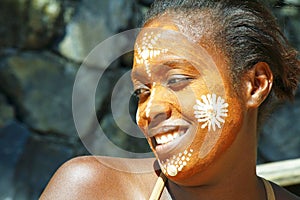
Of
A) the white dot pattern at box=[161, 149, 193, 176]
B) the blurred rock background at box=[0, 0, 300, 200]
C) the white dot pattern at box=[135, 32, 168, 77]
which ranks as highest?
the white dot pattern at box=[135, 32, 168, 77]

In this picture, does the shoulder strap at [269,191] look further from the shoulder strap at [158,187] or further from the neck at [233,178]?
the shoulder strap at [158,187]

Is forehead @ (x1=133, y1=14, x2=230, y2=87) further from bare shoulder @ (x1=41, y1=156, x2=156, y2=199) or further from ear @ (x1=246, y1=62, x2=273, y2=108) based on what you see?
bare shoulder @ (x1=41, y1=156, x2=156, y2=199)

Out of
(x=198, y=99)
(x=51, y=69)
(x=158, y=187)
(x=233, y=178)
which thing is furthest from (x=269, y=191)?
(x=51, y=69)

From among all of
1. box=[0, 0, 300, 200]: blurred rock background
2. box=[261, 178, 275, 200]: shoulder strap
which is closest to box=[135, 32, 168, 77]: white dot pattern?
box=[261, 178, 275, 200]: shoulder strap

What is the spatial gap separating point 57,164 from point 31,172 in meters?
0.15

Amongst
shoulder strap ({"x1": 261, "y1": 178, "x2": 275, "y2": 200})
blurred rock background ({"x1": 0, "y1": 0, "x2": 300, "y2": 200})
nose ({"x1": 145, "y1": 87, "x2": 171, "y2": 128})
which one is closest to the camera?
nose ({"x1": 145, "y1": 87, "x2": 171, "y2": 128})

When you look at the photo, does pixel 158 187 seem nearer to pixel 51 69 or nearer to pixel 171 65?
pixel 171 65

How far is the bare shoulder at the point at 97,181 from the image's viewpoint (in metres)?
1.73

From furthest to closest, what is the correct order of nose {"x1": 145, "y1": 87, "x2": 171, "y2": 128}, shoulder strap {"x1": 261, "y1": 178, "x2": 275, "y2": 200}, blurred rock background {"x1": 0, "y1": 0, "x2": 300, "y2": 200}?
blurred rock background {"x1": 0, "y1": 0, "x2": 300, "y2": 200}, shoulder strap {"x1": 261, "y1": 178, "x2": 275, "y2": 200}, nose {"x1": 145, "y1": 87, "x2": 171, "y2": 128}

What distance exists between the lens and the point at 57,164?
407cm

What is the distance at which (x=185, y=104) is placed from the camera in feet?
→ 5.20

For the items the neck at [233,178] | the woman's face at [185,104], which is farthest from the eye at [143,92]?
the neck at [233,178]

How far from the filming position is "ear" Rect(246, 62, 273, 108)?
1.69m

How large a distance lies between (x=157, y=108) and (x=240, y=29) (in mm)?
286
